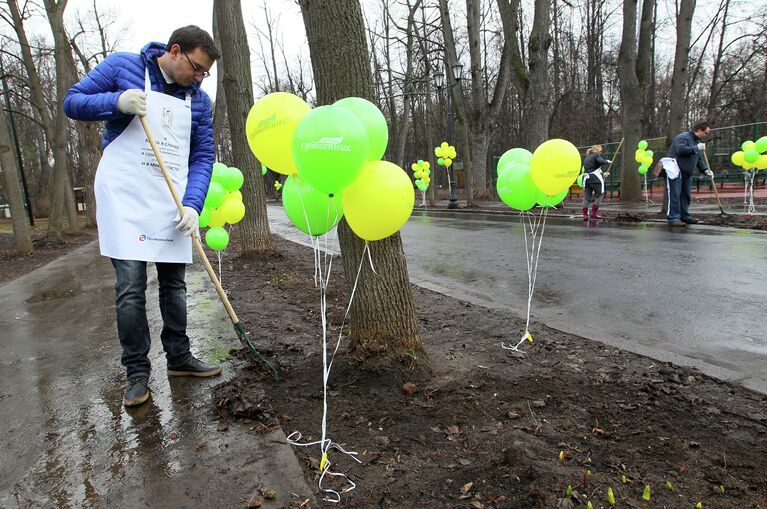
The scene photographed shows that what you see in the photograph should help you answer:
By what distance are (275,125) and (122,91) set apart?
2.93 feet

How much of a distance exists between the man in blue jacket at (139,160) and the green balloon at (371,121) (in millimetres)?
947

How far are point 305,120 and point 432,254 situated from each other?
7.04 metres

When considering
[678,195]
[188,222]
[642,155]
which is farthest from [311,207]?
[642,155]

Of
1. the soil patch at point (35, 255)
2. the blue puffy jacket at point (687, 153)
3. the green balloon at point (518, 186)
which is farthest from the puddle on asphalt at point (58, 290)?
the blue puffy jacket at point (687, 153)

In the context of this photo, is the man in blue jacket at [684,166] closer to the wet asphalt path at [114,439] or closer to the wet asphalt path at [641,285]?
the wet asphalt path at [641,285]

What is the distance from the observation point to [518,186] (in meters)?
3.99

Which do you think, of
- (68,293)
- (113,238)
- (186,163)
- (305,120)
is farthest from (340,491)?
(68,293)

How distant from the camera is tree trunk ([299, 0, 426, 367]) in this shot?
116 inches

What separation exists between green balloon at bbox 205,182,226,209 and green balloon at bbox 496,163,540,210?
3756 mm

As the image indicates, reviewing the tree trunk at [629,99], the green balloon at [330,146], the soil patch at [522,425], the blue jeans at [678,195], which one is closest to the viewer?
the soil patch at [522,425]

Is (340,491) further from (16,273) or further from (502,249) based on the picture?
(16,273)

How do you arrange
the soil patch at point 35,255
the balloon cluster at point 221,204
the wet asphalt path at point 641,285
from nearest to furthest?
the wet asphalt path at point 641,285 → the balloon cluster at point 221,204 → the soil patch at point 35,255

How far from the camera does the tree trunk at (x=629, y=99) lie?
14.1 metres

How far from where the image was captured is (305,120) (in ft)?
7.68
